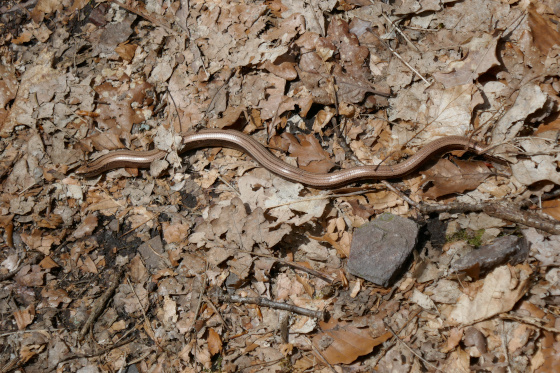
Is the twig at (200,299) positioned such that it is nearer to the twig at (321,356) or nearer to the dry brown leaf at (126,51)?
the twig at (321,356)

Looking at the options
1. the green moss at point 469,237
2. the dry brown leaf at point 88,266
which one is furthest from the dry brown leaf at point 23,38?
the green moss at point 469,237

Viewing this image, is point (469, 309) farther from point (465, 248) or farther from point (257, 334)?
point (257, 334)

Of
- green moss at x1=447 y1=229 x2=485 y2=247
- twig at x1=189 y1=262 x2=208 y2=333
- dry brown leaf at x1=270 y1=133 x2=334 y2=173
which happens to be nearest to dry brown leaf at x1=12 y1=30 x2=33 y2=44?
dry brown leaf at x1=270 y1=133 x2=334 y2=173

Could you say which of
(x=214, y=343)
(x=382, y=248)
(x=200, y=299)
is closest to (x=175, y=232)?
(x=200, y=299)

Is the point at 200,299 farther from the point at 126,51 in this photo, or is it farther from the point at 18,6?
the point at 18,6

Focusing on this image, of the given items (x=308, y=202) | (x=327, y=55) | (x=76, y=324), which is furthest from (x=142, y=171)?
(x=327, y=55)
